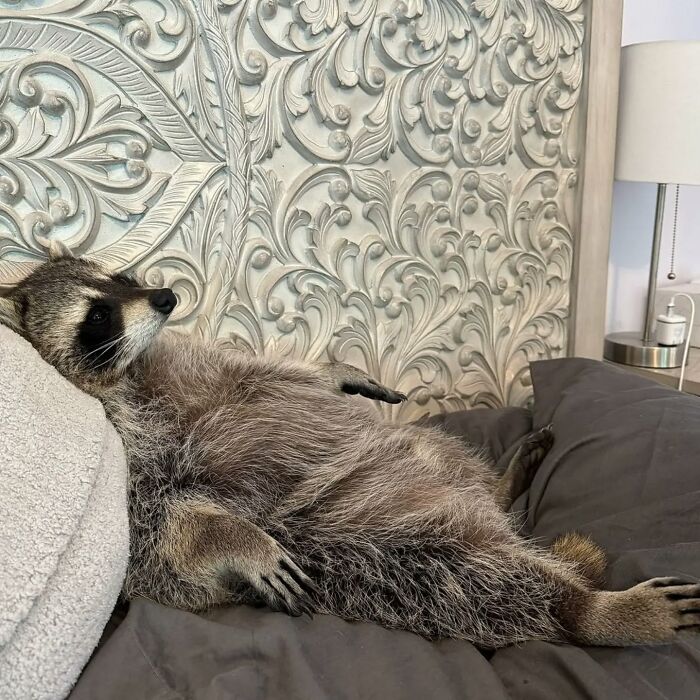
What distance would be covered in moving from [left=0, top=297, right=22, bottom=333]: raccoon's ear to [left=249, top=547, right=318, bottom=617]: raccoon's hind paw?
1.69ft

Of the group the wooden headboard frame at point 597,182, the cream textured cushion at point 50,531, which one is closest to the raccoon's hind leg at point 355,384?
the cream textured cushion at point 50,531

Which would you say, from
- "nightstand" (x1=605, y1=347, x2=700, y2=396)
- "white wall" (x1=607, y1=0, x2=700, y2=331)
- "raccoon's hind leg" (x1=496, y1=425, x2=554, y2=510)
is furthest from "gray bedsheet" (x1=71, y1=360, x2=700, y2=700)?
"white wall" (x1=607, y1=0, x2=700, y2=331)

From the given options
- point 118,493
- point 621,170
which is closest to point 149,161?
point 118,493

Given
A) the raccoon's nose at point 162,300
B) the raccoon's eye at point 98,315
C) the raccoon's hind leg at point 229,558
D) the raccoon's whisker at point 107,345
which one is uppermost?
the raccoon's nose at point 162,300

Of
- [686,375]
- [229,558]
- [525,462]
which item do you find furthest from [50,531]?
[686,375]

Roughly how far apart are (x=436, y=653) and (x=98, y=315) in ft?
2.24

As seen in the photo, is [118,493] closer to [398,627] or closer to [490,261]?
[398,627]

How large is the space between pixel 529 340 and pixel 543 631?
990 millimetres

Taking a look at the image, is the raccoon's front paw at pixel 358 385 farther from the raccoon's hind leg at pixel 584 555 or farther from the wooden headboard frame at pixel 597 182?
the wooden headboard frame at pixel 597 182

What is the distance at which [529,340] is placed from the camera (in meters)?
1.74

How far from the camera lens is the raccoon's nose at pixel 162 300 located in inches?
37.4

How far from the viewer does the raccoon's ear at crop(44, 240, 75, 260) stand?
1.03 metres

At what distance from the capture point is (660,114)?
5.17 feet

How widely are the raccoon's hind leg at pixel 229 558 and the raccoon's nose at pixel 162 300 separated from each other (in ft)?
Answer: 1.01
